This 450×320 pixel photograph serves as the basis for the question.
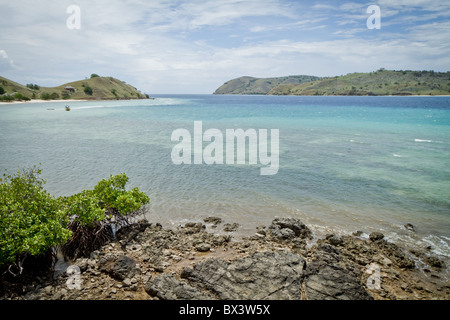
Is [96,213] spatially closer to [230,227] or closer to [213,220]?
[213,220]

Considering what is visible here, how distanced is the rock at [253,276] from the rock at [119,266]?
217cm

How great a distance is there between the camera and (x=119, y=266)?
10.2 m

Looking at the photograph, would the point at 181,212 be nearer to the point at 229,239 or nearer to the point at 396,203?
the point at 229,239

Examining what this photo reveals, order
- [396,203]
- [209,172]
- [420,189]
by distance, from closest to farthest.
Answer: [396,203] → [420,189] → [209,172]

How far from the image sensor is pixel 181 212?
648 inches

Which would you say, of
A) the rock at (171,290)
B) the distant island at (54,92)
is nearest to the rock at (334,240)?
the rock at (171,290)

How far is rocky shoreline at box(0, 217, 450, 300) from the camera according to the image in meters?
9.09

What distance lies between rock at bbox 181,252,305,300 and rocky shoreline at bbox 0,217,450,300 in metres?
0.03

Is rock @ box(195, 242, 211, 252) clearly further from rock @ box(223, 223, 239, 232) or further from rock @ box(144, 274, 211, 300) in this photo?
rock @ box(144, 274, 211, 300)

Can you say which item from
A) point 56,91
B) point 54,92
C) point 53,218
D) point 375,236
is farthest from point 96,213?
point 56,91

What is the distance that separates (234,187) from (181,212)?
547 centimetres
